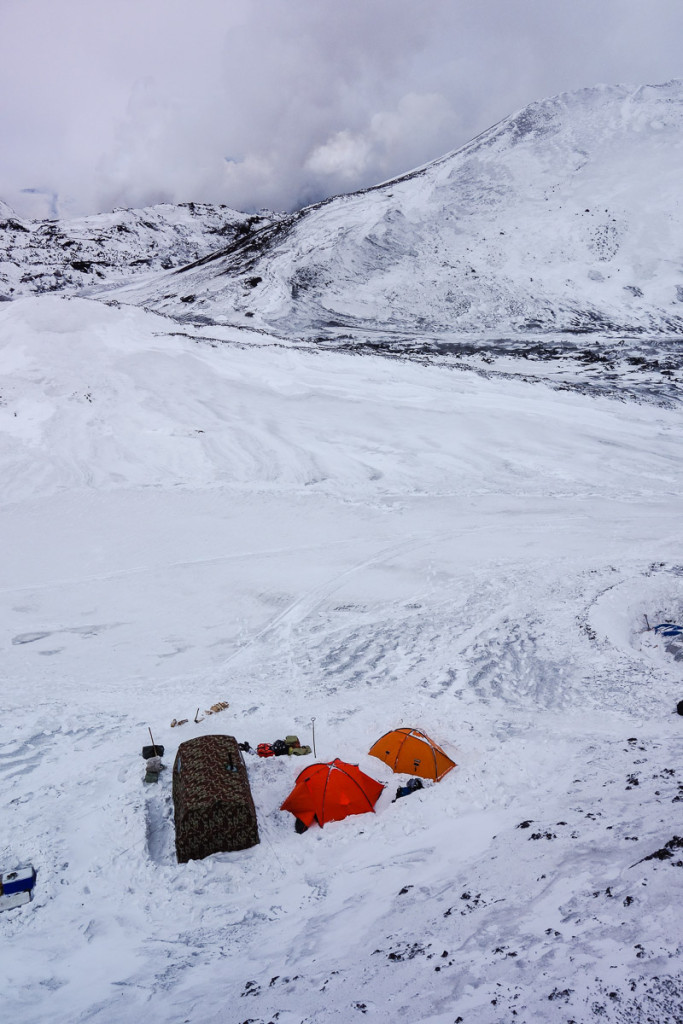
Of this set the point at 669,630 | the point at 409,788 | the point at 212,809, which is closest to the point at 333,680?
the point at 409,788

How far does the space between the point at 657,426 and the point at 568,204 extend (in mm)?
40239

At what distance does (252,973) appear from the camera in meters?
5.10

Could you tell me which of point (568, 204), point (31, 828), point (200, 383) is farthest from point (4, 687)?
point (568, 204)

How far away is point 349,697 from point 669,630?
21.7 ft

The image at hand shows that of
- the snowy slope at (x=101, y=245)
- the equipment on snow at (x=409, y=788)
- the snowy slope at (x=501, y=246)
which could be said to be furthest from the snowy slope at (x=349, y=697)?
the snowy slope at (x=101, y=245)

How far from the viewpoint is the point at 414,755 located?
8.09m

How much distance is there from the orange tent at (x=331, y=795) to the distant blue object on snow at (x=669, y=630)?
7.11 meters

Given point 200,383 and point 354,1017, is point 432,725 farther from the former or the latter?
point 200,383

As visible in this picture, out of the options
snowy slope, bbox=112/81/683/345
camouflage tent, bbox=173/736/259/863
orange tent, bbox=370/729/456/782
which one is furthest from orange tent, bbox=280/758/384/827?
snowy slope, bbox=112/81/683/345

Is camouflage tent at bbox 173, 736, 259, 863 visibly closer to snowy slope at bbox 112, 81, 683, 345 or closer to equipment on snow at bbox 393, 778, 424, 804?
equipment on snow at bbox 393, 778, 424, 804

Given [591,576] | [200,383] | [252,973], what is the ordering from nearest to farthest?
1. [252,973]
2. [591,576]
3. [200,383]

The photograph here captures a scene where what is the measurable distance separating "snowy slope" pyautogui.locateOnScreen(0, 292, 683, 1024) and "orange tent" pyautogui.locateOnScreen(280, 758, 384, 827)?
0.18 meters

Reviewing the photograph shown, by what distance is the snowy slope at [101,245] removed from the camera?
3162 inches

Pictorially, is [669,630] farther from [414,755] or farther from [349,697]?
[349,697]
